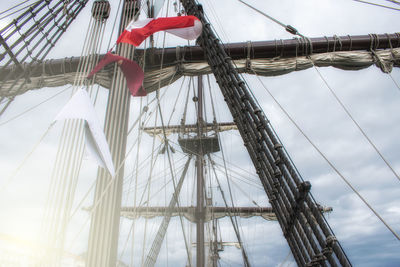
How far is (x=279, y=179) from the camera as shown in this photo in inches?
81.8

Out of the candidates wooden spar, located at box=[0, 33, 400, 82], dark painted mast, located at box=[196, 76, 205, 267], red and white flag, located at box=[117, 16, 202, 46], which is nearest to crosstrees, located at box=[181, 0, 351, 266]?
red and white flag, located at box=[117, 16, 202, 46]

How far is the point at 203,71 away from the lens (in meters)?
4.98

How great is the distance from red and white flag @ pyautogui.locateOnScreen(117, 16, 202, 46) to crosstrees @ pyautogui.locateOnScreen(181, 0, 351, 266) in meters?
0.18

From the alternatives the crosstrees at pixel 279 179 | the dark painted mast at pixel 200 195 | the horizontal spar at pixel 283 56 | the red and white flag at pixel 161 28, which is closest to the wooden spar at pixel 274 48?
the horizontal spar at pixel 283 56

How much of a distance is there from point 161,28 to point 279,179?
2.82 m

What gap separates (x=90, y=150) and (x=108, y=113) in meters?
0.92

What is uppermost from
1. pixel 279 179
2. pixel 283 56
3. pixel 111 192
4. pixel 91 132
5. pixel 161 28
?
pixel 283 56

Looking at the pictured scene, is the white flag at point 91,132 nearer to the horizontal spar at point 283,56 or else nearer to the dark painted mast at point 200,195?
the horizontal spar at point 283,56

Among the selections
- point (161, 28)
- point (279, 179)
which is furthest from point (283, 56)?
point (279, 179)

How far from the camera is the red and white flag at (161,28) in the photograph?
3.60m

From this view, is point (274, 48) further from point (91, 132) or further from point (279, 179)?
point (91, 132)

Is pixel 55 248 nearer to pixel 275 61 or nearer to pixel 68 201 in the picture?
pixel 68 201

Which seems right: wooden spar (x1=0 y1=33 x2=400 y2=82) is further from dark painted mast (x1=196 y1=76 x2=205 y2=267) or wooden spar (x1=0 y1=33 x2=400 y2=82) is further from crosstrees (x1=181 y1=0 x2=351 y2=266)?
dark painted mast (x1=196 y1=76 x2=205 y2=267)

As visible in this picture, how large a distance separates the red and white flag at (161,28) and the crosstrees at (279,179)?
0.58 feet
